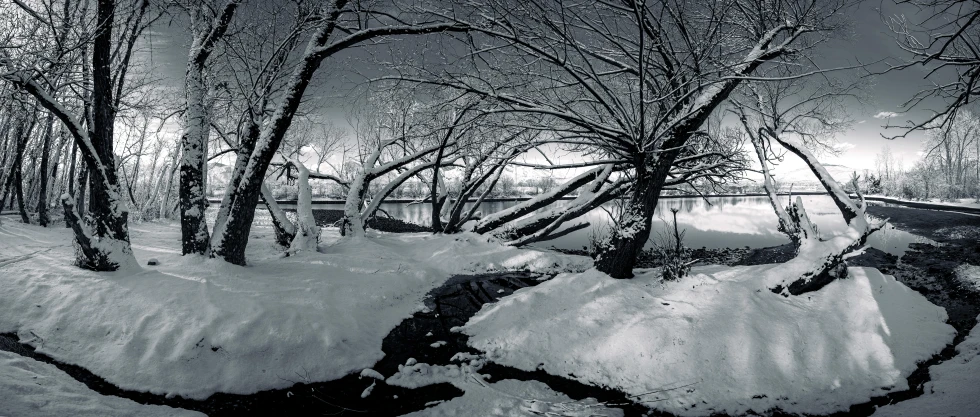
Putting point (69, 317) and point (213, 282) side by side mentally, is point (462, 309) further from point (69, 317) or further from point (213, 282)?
point (69, 317)

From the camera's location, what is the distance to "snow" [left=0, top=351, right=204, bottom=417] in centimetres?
255

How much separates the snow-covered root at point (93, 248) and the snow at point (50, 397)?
2125 mm

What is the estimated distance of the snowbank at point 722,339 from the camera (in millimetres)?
3566

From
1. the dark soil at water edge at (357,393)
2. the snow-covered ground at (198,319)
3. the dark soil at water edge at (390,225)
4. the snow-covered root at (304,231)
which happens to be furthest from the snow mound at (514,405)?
the dark soil at water edge at (390,225)

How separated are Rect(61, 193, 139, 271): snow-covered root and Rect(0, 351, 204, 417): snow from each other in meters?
2.13

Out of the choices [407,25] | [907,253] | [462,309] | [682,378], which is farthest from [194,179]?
[907,253]

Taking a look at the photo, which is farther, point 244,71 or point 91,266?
point 244,71

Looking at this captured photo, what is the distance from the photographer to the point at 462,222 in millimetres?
12227

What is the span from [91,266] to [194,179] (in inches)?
64.6

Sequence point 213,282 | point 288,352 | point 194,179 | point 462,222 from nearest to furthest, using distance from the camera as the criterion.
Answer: point 288,352 → point 213,282 → point 194,179 → point 462,222

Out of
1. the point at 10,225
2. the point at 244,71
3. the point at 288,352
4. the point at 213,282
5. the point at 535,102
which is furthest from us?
the point at 10,225

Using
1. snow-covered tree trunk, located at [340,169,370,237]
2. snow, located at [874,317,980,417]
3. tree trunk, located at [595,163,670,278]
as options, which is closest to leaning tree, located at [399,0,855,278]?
tree trunk, located at [595,163,670,278]

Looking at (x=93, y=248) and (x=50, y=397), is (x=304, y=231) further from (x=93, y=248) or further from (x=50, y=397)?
(x=50, y=397)

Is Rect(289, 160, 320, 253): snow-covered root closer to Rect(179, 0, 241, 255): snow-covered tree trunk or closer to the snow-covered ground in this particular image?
the snow-covered ground
